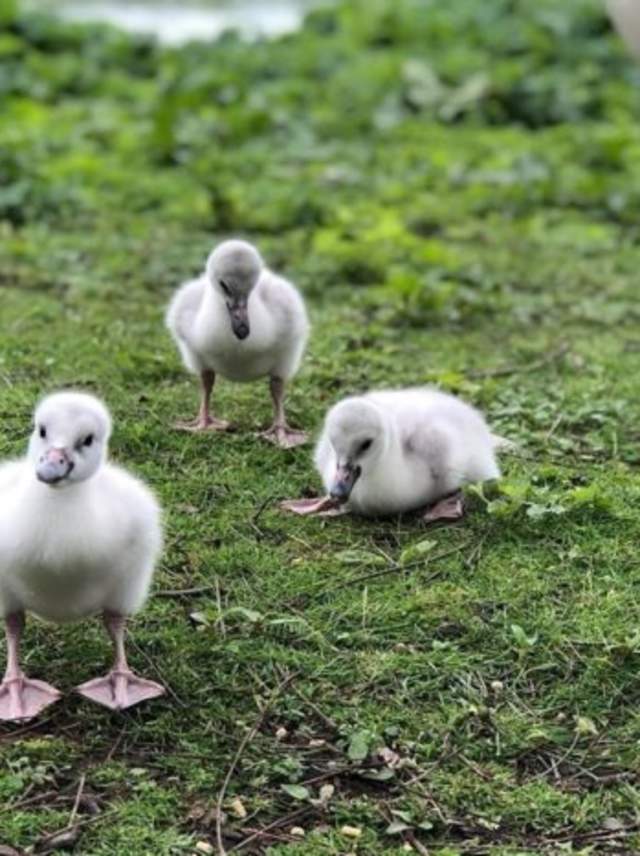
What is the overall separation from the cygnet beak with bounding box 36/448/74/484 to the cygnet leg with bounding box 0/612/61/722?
39 centimetres

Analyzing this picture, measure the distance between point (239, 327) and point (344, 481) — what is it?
75 centimetres

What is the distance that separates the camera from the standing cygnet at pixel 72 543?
3.92m

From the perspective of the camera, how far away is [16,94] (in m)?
11.3

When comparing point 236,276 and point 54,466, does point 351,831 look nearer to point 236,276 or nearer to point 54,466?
point 54,466

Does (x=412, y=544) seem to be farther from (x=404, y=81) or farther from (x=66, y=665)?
(x=404, y=81)

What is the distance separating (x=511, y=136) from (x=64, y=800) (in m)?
7.54

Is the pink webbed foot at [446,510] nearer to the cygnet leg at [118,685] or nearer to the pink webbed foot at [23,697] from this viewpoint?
the cygnet leg at [118,685]

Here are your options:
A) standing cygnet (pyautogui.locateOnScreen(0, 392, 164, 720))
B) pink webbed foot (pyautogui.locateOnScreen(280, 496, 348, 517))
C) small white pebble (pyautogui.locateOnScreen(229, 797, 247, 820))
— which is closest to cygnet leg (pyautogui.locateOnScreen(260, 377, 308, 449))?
pink webbed foot (pyautogui.locateOnScreen(280, 496, 348, 517))

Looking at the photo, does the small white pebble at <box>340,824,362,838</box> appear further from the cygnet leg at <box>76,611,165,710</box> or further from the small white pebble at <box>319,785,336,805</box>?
the cygnet leg at <box>76,611,165,710</box>

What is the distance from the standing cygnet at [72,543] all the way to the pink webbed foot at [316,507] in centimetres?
108

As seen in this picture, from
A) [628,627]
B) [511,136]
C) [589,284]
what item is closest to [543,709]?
[628,627]

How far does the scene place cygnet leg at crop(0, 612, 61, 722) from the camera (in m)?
3.99

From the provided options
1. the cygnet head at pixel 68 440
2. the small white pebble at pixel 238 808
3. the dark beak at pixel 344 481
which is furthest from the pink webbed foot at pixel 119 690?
the dark beak at pixel 344 481

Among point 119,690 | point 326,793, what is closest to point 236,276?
point 119,690
